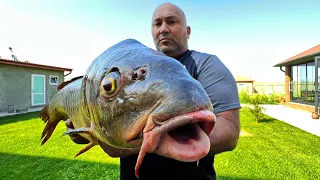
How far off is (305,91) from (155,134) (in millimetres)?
22136

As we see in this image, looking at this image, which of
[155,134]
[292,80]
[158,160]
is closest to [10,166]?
[158,160]

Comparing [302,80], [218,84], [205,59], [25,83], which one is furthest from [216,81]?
[302,80]

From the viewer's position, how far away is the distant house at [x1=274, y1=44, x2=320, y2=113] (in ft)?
57.9

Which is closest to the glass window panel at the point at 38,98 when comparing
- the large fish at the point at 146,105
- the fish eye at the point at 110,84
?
the large fish at the point at 146,105

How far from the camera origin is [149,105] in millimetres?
889

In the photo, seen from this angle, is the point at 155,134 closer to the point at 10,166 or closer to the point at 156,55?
the point at 156,55

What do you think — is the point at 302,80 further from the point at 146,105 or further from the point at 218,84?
the point at 146,105

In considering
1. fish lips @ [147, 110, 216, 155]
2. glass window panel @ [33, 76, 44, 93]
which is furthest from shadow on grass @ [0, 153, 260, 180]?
glass window panel @ [33, 76, 44, 93]

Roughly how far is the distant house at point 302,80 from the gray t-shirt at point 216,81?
16.2 meters

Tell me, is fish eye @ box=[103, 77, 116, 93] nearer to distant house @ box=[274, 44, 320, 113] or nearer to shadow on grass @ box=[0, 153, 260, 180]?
shadow on grass @ box=[0, 153, 260, 180]

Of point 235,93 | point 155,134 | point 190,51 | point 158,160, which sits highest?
point 190,51

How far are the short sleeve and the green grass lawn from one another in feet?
14.4

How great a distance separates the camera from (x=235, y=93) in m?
1.93

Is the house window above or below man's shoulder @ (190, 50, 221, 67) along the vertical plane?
above
